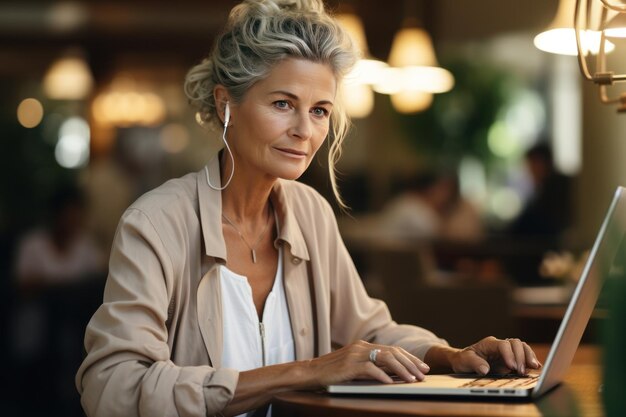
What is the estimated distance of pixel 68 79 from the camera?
11055mm

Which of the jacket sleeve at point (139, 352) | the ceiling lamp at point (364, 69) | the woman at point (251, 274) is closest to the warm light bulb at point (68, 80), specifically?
the ceiling lamp at point (364, 69)

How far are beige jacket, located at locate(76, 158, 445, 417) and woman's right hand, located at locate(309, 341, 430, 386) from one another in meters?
0.16

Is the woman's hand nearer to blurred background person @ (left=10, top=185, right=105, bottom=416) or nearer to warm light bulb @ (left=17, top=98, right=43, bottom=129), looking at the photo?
blurred background person @ (left=10, top=185, right=105, bottom=416)

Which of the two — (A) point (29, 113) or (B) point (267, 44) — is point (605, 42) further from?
(A) point (29, 113)

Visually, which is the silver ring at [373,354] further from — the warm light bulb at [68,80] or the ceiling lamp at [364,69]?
the warm light bulb at [68,80]

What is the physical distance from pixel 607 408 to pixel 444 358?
72 cm

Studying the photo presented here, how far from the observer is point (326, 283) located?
7.06 feet

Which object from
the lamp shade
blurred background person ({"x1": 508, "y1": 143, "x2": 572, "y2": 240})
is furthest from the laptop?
blurred background person ({"x1": 508, "y1": 143, "x2": 572, "y2": 240})

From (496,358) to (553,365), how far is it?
A: 0.90 ft

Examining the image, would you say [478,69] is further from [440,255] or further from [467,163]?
[440,255]

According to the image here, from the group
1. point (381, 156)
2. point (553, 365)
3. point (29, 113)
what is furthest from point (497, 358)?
point (381, 156)

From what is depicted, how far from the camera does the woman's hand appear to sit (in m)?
1.80

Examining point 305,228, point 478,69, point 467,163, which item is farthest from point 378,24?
point 305,228

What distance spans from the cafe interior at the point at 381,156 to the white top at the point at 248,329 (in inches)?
83.7
